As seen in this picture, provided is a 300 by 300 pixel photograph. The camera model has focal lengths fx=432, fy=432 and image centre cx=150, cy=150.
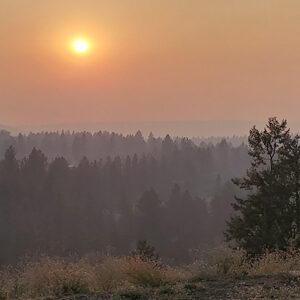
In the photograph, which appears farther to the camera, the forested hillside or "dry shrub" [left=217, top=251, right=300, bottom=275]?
the forested hillside

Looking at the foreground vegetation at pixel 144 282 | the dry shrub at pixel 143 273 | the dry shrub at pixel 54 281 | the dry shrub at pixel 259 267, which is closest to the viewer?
the foreground vegetation at pixel 144 282

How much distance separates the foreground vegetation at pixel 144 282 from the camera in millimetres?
7781

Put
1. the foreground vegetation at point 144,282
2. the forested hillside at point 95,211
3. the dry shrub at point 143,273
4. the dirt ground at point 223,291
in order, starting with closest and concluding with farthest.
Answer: the dirt ground at point 223,291 < the foreground vegetation at point 144,282 < the dry shrub at point 143,273 < the forested hillside at point 95,211

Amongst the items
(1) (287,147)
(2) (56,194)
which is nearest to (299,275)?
(1) (287,147)

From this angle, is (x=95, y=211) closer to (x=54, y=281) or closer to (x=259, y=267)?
(x=259, y=267)

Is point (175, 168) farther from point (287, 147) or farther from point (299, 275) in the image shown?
point (299, 275)

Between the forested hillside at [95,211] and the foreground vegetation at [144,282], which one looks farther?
the forested hillside at [95,211]

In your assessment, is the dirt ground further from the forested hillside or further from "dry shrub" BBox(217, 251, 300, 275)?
the forested hillside

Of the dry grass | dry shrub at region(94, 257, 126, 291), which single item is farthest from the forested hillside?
the dry grass

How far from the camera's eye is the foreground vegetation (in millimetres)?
7781

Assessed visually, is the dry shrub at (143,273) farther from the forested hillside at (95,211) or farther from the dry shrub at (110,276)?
the forested hillside at (95,211)

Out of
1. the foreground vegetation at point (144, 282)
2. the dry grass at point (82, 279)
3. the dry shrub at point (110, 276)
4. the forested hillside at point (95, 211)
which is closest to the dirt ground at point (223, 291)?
the foreground vegetation at point (144, 282)

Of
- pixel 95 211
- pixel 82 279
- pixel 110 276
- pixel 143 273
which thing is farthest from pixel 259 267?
A: pixel 95 211

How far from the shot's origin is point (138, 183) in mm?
131250
